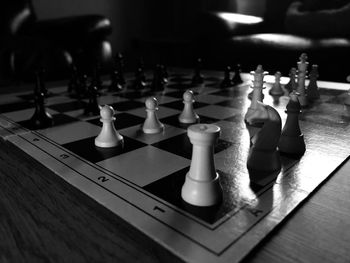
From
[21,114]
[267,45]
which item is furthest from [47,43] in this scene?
[267,45]

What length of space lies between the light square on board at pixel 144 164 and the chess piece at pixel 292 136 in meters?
0.25

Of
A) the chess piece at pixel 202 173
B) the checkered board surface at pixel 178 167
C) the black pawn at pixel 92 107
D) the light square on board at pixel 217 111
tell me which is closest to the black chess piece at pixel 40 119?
the checkered board surface at pixel 178 167

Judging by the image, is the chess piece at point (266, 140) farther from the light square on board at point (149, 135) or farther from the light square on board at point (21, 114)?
the light square on board at point (21, 114)

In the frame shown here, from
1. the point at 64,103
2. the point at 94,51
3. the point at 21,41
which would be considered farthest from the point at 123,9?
the point at 64,103

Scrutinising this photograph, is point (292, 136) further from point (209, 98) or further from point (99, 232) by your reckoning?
point (209, 98)

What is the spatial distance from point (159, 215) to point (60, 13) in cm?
358

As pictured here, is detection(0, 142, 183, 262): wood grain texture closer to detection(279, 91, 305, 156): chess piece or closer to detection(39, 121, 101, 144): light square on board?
detection(39, 121, 101, 144): light square on board

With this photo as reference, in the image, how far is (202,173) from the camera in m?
0.59

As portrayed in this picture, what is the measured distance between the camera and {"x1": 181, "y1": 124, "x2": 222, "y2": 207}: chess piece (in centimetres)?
56

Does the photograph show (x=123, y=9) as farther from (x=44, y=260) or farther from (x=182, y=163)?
(x=44, y=260)

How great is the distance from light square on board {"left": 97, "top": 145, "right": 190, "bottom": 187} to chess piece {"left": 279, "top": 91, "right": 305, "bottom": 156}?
0.25 m

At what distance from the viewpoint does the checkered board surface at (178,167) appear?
50 centimetres

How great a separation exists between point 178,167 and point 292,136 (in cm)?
29

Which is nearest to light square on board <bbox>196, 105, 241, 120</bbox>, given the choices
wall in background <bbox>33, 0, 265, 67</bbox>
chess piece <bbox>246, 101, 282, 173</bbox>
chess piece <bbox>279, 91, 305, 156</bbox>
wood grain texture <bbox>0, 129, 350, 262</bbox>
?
chess piece <bbox>279, 91, 305, 156</bbox>
